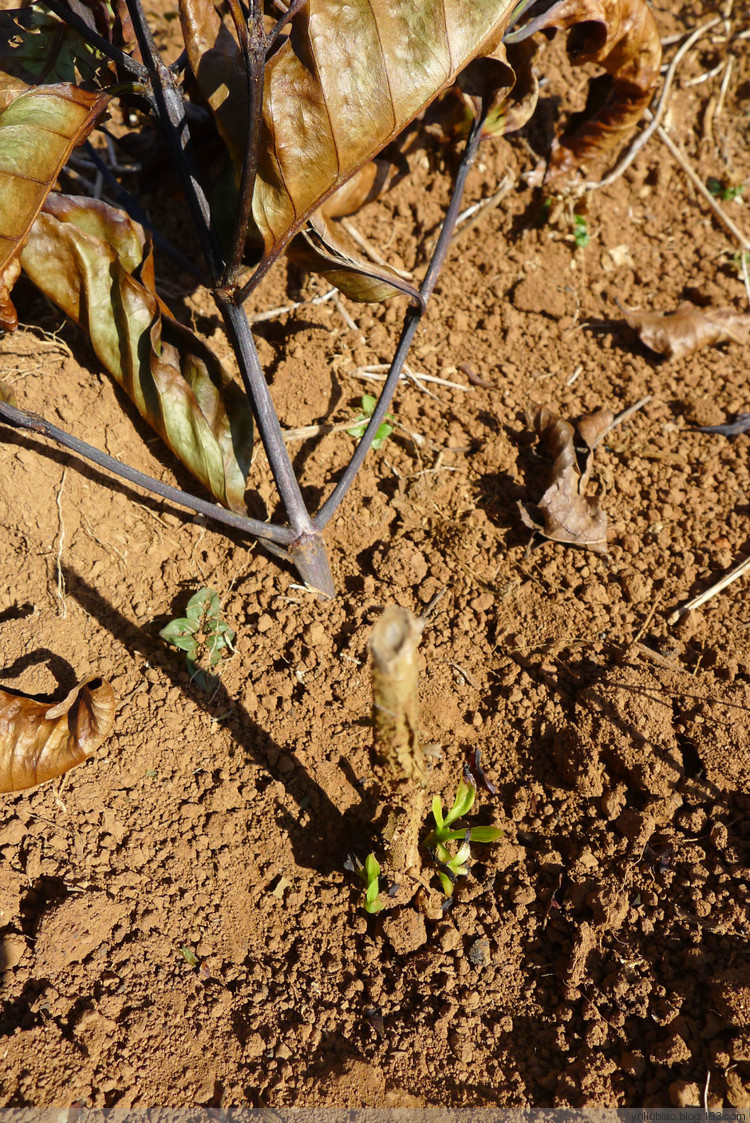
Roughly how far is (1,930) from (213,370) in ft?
4.94

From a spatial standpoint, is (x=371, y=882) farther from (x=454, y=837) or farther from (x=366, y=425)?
(x=366, y=425)

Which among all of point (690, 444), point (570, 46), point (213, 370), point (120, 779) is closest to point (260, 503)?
point (213, 370)

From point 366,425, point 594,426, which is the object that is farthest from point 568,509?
point 366,425

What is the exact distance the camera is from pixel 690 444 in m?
2.48

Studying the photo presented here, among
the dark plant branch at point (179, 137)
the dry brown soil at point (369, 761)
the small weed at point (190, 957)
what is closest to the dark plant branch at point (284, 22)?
the dark plant branch at point (179, 137)

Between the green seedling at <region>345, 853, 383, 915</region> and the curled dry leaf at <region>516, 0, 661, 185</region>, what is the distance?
2.18 metres

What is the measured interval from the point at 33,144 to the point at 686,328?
216cm

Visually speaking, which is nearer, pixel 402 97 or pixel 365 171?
pixel 402 97

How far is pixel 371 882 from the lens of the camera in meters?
1.68

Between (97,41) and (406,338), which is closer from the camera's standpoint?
(97,41)

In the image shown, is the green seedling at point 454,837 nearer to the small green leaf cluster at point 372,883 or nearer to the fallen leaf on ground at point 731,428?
the small green leaf cluster at point 372,883

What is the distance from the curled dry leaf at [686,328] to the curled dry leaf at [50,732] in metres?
2.17

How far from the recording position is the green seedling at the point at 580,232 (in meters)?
2.83

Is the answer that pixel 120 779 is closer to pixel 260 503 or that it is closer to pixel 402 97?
pixel 260 503
